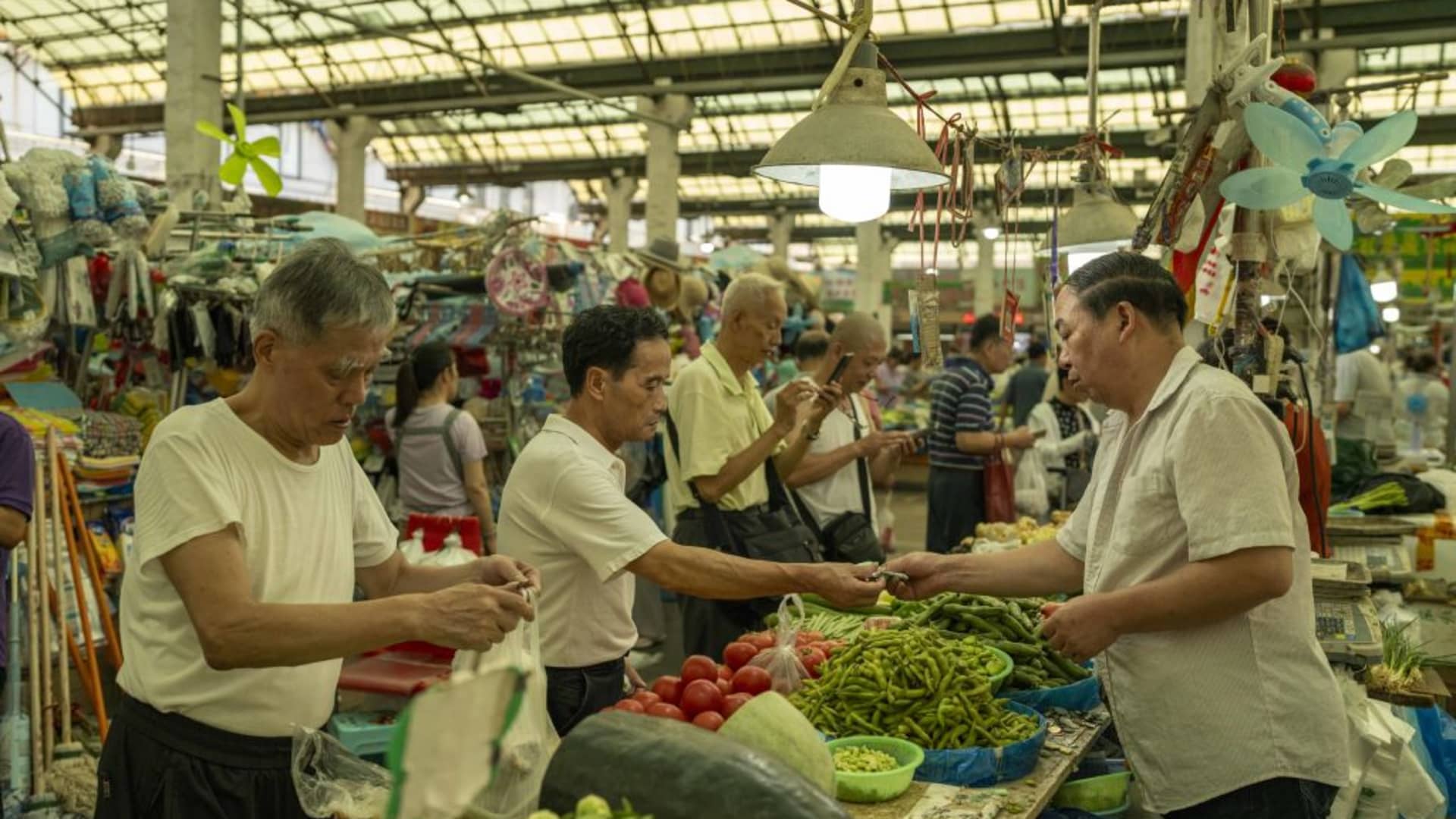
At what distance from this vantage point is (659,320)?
289cm

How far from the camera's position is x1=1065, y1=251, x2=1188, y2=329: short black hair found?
2453mm

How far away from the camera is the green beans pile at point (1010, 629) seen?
3.05m

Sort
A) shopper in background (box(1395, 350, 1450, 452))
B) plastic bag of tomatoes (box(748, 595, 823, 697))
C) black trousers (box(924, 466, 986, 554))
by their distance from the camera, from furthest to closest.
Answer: shopper in background (box(1395, 350, 1450, 452))
black trousers (box(924, 466, 986, 554))
plastic bag of tomatoes (box(748, 595, 823, 697))

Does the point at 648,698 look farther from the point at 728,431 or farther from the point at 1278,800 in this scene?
the point at 728,431

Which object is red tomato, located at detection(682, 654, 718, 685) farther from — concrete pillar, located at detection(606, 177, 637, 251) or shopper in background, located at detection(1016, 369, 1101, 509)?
concrete pillar, located at detection(606, 177, 637, 251)

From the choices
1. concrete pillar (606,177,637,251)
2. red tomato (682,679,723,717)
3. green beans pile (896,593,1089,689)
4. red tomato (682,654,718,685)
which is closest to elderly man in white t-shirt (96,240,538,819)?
red tomato (682,679,723,717)

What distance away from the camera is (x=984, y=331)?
263 inches

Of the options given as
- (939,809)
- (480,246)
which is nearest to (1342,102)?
(939,809)

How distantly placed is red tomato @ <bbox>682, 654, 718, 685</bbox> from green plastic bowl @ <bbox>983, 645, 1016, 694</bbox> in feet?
2.19

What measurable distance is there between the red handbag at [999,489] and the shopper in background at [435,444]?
2.78 metres

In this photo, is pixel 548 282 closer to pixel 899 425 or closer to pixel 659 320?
pixel 659 320

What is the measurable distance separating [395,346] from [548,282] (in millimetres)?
1102

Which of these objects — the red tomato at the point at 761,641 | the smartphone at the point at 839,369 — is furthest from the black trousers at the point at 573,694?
the smartphone at the point at 839,369

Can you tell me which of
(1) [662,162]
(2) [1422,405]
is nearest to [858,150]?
(2) [1422,405]
